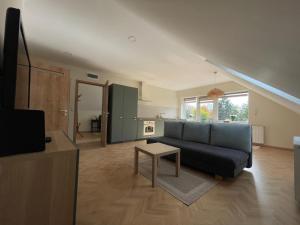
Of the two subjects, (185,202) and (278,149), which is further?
(278,149)

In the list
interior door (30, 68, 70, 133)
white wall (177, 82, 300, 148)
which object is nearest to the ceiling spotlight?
interior door (30, 68, 70, 133)

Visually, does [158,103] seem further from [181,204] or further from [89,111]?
[181,204]

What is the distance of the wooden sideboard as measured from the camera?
2.15 ft

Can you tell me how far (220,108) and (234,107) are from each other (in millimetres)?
526

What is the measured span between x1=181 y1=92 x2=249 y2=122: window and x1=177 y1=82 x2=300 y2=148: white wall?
252 millimetres

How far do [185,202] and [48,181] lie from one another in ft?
4.86

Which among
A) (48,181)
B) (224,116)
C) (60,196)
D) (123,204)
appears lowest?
(123,204)

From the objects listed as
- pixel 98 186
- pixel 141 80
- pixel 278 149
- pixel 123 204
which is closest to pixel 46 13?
pixel 98 186

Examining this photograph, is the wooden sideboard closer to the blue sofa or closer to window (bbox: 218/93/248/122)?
the blue sofa

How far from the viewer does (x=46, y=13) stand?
2.12 m

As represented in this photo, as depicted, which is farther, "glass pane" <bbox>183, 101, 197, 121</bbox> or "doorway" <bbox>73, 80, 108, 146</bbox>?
"glass pane" <bbox>183, 101, 197, 121</bbox>

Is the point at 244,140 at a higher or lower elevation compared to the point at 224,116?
lower

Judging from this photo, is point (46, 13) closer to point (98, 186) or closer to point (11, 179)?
point (11, 179)

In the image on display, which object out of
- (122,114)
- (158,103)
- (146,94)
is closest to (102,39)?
(122,114)
